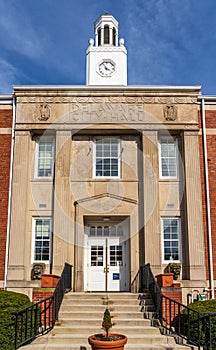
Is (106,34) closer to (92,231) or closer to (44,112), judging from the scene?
(44,112)

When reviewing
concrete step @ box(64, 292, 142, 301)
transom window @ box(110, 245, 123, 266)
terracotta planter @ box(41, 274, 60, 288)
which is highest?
transom window @ box(110, 245, 123, 266)

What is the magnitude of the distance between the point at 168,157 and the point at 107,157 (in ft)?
7.65

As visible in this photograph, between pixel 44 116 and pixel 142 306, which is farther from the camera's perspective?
pixel 44 116

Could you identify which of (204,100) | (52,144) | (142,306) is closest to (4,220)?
(52,144)

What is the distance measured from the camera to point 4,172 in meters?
15.9

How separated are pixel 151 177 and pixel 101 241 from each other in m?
3.05

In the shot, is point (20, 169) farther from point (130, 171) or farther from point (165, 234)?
point (165, 234)

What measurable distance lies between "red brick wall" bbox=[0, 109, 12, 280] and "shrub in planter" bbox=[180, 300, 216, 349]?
6948 mm

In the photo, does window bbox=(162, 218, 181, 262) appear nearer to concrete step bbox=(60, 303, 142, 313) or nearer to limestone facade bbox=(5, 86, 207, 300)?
limestone facade bbox=(5, 86, 207, 300)

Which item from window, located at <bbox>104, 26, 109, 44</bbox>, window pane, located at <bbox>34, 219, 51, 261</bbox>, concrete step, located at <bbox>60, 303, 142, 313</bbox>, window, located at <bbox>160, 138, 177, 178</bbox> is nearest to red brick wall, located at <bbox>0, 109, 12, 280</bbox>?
window pane, located at <bbox>34, 219, 51, 261</bbox>

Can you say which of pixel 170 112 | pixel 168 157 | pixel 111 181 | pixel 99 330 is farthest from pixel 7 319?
pixel 170 112

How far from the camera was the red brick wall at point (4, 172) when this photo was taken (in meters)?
15.2

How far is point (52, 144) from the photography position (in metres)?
16.5

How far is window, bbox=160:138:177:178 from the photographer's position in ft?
53.3
